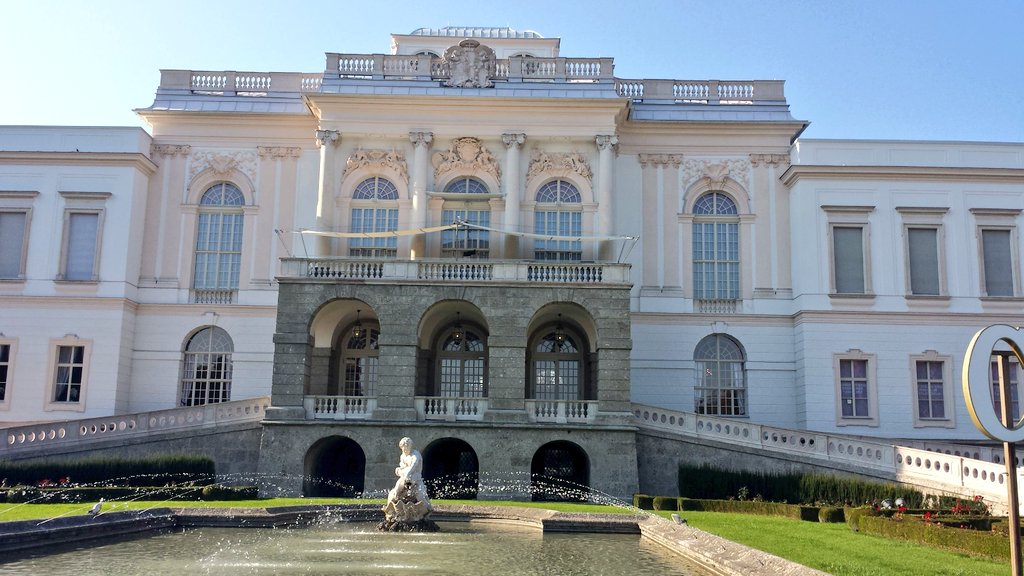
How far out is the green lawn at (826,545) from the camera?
13469 millimetres

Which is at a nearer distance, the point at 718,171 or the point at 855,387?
the point at 855,387

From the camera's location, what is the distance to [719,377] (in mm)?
35156

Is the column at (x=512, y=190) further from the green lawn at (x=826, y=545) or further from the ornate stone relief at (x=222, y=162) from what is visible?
the green lawn at (x=826, y=545)

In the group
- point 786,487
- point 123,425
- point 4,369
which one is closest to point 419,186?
point 123,425

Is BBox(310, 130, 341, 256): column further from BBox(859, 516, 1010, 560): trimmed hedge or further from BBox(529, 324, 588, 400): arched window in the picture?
BBox(859, 516, 1010, 560): trimmed hedge

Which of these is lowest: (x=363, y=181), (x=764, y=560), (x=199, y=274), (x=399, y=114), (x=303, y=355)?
(x=764, y=560)

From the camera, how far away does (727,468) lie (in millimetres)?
29453

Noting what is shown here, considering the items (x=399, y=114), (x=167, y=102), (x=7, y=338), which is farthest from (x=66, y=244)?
(x=399, y=114)

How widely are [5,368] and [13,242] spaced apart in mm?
5003

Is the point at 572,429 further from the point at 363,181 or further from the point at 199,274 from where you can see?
the point at 199,274

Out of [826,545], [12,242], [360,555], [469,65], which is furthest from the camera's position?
[469,65]

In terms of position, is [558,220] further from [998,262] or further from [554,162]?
[998,262]

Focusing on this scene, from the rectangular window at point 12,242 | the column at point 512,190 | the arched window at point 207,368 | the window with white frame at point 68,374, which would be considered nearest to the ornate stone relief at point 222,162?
the arched window at point 207,368

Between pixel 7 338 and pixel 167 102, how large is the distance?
37.5 ft
